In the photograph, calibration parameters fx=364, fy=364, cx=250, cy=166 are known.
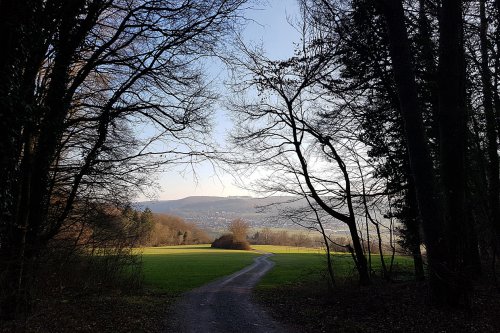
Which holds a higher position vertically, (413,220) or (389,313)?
(413,220)

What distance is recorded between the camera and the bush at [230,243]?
90794mm

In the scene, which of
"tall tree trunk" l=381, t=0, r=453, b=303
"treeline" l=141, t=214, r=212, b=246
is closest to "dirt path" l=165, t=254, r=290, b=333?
"tall tree trunk" l=381, t=0, r=453, b=303

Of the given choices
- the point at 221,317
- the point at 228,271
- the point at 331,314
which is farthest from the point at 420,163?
the point at 228,271

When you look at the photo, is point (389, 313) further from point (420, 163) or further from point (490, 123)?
point (490, 123)

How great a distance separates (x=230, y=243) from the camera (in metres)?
91.9

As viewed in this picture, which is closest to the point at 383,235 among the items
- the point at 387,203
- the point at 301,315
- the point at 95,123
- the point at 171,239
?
the point at 387,203

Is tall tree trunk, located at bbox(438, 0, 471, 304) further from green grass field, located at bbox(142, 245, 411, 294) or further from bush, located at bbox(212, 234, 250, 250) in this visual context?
bush, located at bbox(212, 234, 250, 250)

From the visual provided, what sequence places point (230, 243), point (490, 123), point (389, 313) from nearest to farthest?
point (389, 313) → point (490, 123) → point (230, 243)

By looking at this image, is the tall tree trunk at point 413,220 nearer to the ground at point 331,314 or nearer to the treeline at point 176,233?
the ground at point 331,314

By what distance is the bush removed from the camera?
90794 mm

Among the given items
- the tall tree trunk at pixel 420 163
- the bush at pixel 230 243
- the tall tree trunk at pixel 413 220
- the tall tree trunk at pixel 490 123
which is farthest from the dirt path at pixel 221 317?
the bush at pixel 230 243

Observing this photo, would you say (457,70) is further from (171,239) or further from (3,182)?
(171,239)

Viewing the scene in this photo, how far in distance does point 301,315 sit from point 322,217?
5805 mm

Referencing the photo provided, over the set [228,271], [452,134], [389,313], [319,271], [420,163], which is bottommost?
[228,271]
